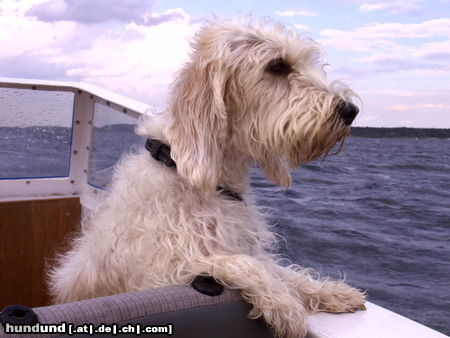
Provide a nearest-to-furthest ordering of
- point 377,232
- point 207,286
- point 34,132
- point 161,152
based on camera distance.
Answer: point 207,286 → point 161,152 → point 34,132 → point 377,232

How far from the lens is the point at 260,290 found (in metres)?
2.23

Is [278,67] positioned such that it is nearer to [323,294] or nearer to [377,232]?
[323,294]

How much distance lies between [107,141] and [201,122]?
1676 millimetres

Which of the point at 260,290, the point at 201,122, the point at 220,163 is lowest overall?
the point at 260,290

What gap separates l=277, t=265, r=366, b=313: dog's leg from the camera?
2.59 meters

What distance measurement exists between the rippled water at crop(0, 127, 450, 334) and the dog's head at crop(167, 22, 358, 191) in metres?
0.25

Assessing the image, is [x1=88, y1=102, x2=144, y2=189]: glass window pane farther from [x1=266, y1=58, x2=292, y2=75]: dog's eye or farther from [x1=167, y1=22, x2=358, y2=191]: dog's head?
Result: [x1=266, y1=58, x2=292, y2=75]: dog's eye

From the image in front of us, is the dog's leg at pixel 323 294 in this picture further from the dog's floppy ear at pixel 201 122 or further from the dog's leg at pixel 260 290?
the dog's floppy ear at pixel 201 122

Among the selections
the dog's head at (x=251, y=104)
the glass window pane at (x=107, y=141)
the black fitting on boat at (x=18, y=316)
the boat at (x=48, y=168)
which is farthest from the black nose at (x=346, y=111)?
the glass window pane at (x=107, y=141)

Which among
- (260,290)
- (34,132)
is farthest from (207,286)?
(34,132)

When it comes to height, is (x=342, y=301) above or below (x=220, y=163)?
below

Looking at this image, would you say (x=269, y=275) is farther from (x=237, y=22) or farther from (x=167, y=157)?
(x=237, y=22)

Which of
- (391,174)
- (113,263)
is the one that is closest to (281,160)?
(113,263)

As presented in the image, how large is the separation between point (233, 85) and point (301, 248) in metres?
6.26
